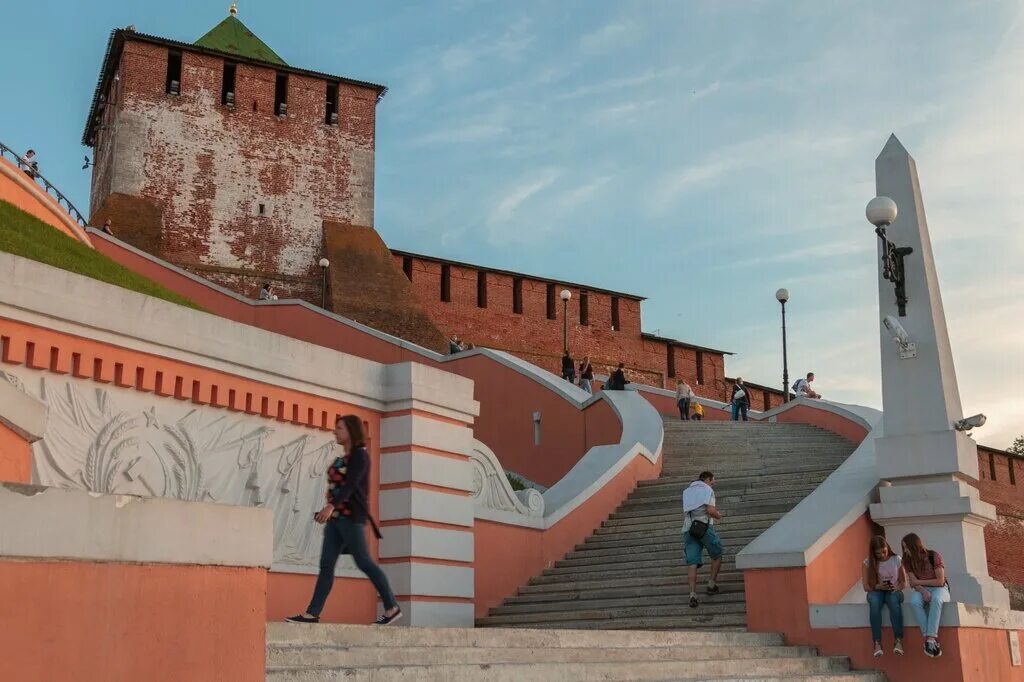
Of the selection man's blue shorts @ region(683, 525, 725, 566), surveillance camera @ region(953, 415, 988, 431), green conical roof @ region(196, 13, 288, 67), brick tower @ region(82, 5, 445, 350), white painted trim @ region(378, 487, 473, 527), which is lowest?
man's blue shorts @ region(683, 525, 725, 566)

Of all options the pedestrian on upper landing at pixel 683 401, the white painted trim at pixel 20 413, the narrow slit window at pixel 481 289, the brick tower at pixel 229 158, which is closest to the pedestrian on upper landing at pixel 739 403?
the pedestrian on upper landing at pixel 683 401

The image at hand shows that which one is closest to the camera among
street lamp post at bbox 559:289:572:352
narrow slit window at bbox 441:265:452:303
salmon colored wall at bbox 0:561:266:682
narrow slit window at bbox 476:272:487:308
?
salmon colored wall at bbox 0:561:266:682

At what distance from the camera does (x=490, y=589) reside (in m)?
11.5

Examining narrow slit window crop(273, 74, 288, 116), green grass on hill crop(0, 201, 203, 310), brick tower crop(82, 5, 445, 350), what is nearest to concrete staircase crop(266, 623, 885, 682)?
green grass on hill crop(0, 201, 203, 310)

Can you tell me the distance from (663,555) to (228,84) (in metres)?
28.2

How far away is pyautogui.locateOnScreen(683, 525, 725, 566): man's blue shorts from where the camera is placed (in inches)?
405

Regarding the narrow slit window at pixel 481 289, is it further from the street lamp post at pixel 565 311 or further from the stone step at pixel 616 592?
the stone step at pixel 616 592

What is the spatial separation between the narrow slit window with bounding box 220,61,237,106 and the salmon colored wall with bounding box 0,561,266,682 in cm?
3336

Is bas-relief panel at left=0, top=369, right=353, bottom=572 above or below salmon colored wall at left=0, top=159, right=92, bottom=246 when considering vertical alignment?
below

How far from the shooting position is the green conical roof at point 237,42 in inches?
1463

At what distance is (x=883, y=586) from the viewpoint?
8.49 metres

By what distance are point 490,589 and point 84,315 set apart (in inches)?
202

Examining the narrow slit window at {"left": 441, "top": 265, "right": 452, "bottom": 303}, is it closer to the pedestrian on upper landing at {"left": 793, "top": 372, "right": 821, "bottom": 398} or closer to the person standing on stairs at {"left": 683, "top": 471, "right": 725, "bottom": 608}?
the pedestrian on upper landing at {"left": 793, "top": 372, "right": 821, "bottom": 398}

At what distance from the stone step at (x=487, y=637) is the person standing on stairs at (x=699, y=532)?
1.37 m
